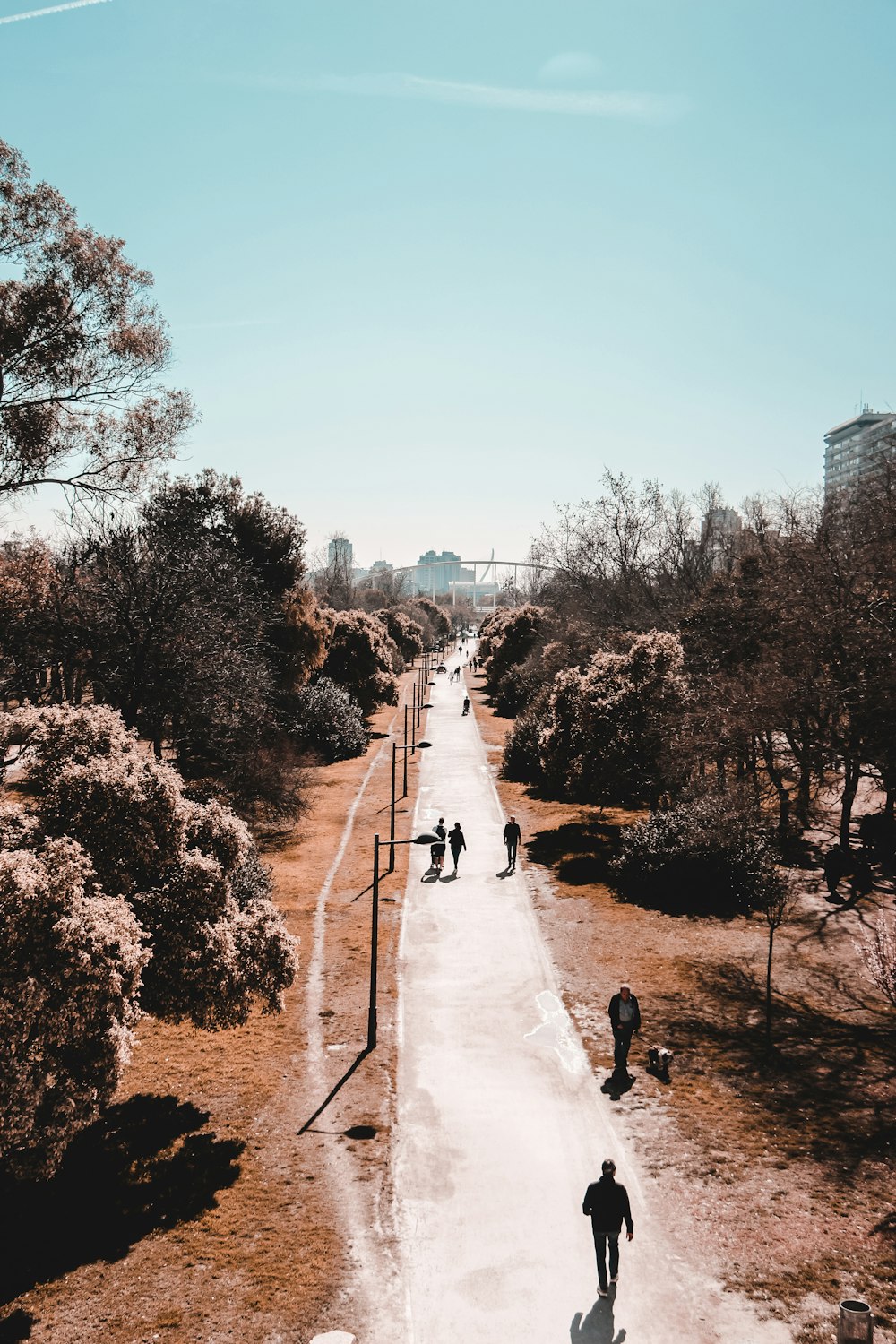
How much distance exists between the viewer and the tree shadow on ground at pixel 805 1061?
1345 centimetres

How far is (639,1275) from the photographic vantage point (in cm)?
1047

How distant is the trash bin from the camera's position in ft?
27.6

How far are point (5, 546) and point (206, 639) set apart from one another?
6894mm

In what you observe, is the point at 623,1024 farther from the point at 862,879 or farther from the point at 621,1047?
the point at 862,879

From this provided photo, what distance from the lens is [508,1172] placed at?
41.5ft

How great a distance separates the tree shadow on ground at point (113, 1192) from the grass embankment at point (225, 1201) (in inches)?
1.0

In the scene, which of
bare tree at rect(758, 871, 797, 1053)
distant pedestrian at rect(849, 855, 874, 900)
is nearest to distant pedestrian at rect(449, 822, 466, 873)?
bare tree at rect(758, 871, 797, 1053)

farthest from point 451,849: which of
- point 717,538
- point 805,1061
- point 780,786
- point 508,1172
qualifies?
point 717,538

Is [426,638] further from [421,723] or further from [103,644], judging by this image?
[103,644]

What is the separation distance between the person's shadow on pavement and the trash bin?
230cm

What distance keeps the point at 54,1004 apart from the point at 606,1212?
6.56 meters

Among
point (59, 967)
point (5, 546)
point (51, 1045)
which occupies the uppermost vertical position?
point (5, 546)

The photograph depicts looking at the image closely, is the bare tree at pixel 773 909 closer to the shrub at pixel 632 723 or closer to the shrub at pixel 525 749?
the shrub at pixel 632 723

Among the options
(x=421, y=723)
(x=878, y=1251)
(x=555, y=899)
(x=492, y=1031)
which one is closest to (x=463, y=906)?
(x=555, y=899)
